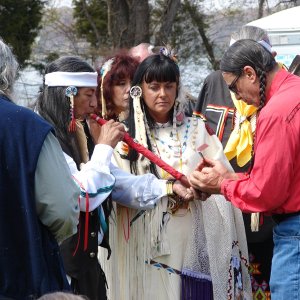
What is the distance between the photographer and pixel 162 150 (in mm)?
4363

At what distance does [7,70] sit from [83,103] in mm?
873

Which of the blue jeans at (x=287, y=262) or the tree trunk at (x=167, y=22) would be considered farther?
the tree trunk at (x=167, y=22)

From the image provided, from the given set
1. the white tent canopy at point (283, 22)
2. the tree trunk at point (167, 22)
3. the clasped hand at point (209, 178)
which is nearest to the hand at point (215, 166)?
the clasped hand at point (209, 178)

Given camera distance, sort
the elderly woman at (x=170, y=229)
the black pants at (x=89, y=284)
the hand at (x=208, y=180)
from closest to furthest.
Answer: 1. the black pants at (x=89, y=284)
2. the hand at (x=208, y=180)
3. the elderly woman at (x=170, y=229)

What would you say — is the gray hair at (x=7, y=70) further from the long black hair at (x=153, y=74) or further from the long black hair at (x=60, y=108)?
the long black hair at (x=153, y=74)

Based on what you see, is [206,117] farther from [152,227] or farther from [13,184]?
[13,184]

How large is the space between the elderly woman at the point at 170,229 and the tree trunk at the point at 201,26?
11835 mm

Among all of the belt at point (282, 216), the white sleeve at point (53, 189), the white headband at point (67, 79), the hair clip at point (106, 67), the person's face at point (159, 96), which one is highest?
the white headband at point (67, 79)

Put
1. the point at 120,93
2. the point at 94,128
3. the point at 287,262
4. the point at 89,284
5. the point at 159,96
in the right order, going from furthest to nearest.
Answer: the point at 120,93 → the point at 159,96 → the point at 94,128 → the point at 89,284 → the point at 287,262

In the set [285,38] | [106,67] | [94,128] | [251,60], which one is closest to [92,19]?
[285,38]

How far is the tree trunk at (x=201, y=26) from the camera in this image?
1617 cm


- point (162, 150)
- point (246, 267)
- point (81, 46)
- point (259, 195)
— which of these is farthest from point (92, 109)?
point (81, 46)

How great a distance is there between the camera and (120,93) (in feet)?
17.0

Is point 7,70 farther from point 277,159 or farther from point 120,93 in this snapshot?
point 120,93
